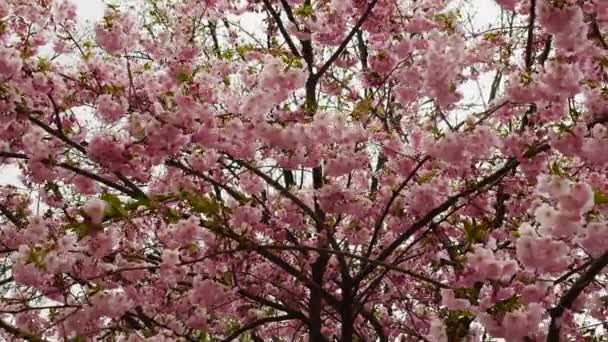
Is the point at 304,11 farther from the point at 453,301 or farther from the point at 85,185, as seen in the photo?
the point at 453,301

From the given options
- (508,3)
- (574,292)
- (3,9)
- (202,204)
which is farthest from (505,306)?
(3,9)

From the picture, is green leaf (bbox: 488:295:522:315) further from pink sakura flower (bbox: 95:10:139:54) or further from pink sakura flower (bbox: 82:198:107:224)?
pink sakura flower (bbox: 95:10:139:54)

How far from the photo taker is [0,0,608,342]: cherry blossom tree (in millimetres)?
3982

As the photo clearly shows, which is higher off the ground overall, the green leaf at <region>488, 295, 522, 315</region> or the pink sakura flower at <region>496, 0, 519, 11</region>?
the pink sakura flower at <region>496, 0, 519, 11</region>

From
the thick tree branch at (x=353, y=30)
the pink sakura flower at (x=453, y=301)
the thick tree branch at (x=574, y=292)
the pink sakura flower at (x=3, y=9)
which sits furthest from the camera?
the thick tree branch at (x=353, y=30)

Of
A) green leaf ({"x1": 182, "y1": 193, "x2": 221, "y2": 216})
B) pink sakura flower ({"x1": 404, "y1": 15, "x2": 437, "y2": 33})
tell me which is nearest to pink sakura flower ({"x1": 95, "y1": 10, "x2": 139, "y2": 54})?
green leaf ({"x1": 182, "y1": 193, "x2": 221, "y2": 216})

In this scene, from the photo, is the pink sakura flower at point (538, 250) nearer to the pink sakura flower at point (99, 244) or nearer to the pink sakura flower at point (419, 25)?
the pink sakura flower at point (99, 244)

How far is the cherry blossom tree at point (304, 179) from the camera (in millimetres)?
3982

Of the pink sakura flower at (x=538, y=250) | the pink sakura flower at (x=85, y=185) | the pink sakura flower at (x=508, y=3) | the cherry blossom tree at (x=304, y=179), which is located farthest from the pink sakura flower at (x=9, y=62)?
the pink sakura flower at (x=508, y=3)

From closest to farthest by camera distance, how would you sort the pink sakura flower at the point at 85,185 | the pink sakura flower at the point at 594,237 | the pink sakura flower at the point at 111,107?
1. the pink sakura flower at the point at 594,237
2. the pink sakura flower at the point at 111,107
3. the pink sakura flower at the point at 85,185

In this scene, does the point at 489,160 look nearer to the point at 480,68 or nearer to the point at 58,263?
the point at 480,68

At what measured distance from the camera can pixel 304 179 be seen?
6.89m

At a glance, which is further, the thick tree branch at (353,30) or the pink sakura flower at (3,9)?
the thick tree branch at (353,30)

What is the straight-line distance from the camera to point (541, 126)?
16.2 ft
